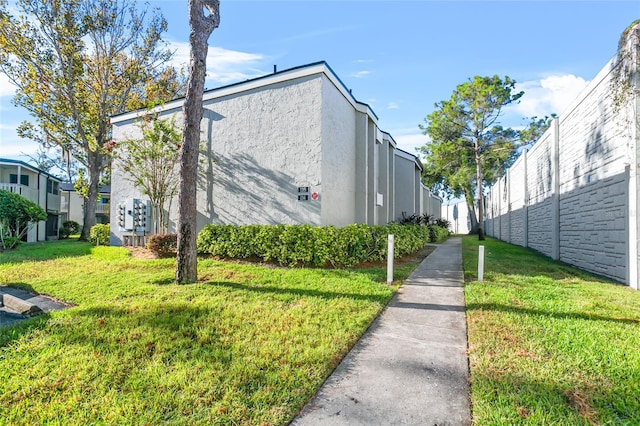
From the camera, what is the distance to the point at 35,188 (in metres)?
22.0

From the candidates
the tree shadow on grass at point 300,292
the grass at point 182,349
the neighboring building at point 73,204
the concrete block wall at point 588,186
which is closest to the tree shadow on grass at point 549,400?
the grass at point 182,349

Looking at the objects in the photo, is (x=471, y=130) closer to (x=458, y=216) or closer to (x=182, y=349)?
(x=182, y=349)

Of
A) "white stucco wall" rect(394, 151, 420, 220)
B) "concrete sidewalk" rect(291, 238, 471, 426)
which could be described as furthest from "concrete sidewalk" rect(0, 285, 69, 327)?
"white stucco wall" rect(394, 151, 420, 220)

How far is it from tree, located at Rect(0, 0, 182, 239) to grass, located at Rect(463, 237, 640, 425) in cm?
1665

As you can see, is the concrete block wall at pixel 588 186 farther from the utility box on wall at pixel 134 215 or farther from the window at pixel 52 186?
the window at pixel 52 186

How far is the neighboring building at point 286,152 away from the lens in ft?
29.9

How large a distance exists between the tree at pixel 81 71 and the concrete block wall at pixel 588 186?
18480 millimetres

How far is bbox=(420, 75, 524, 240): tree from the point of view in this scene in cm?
1838

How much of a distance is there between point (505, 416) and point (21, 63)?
22.9 metres

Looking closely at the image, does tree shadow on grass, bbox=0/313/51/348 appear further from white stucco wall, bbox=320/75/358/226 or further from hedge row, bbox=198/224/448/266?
white stucco wall, bbox=320/75/358/226

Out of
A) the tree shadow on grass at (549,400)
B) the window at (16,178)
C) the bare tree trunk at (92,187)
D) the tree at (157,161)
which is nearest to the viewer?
the tree shadow on grass at (549,400)

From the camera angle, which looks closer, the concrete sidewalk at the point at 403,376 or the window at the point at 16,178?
the concrete sidewalk at the point at 403,376

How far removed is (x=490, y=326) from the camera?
13.3 ft

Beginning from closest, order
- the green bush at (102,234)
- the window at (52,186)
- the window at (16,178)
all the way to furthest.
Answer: the green bush at (102,234)
the window at (16,178)
the window at (52,186)
